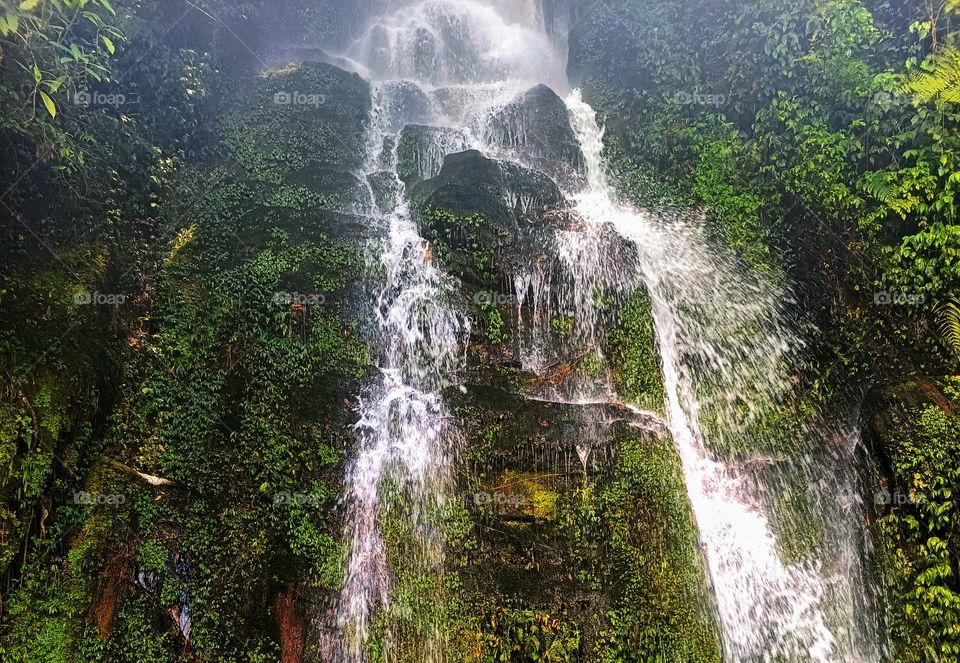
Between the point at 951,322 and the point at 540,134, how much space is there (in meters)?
7.94

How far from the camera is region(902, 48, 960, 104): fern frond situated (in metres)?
7.03

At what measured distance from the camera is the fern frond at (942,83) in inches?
277

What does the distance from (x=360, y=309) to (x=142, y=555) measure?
4.07 meters

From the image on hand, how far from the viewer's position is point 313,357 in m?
7.86

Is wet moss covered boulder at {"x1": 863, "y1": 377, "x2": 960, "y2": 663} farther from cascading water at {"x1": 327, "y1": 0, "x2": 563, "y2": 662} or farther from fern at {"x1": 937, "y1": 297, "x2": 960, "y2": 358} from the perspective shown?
cascading water at {"x1": 327, "y1": 0, "x2": 563, "y2": 662}

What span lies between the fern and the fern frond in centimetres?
253

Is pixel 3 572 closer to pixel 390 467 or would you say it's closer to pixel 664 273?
pixel 390 467

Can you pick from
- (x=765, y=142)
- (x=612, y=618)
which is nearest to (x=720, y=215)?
(x=765, y=142)

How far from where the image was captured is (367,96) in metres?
13.5

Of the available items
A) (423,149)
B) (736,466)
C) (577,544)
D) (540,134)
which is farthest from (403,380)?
(540,134)

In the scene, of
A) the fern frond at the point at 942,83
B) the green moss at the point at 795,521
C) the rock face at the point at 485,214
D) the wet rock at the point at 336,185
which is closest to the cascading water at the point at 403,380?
the wet rock at the point at 336,185

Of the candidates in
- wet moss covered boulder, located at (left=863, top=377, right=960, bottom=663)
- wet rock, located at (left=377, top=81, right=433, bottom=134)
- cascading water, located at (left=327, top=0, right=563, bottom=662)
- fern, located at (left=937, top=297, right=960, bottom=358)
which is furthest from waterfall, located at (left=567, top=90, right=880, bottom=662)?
wet rock, located at (left=377, top=81, right=433, bottom=134)

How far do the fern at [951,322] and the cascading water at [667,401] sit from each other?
1.68m

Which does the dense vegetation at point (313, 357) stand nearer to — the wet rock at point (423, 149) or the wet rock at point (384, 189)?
the wet rock at point (384, 189)
